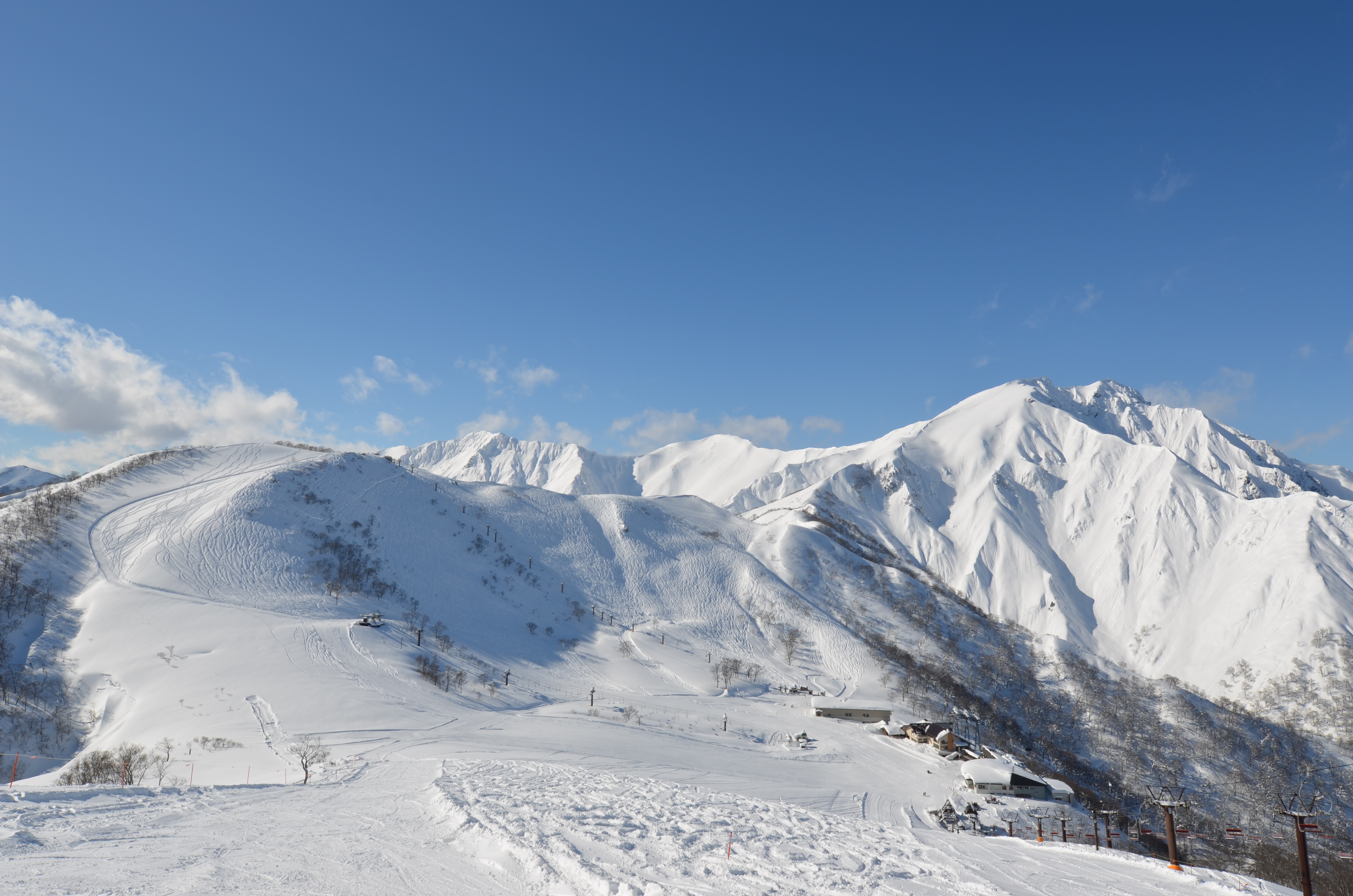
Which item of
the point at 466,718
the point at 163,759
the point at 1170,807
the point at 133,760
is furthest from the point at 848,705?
the point at 133,760

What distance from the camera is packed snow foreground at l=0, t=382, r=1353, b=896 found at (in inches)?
525

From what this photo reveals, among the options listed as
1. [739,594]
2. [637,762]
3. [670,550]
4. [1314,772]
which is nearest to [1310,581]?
[1314,772]

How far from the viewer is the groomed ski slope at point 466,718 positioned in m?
12.8

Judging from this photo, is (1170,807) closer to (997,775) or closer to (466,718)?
(997,775)

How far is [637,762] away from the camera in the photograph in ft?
107

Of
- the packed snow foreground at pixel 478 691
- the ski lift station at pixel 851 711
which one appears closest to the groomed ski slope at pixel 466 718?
the packed snow foreground at pixel 478 691

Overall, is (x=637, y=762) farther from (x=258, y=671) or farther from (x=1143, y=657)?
(x=1143, y=657)

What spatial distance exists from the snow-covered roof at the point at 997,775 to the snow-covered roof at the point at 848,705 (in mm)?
15312

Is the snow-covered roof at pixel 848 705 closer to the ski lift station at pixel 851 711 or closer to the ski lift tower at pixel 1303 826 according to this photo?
the ski lift station at pixel 851 711

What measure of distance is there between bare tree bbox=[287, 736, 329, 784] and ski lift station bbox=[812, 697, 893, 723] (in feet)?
139

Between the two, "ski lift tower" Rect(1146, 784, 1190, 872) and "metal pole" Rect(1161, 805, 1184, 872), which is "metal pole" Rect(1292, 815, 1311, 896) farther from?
"metal pole" Rect(1161, 805, 1184, 872)

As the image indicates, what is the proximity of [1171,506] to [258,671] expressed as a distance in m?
224

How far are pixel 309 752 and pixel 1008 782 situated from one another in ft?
136

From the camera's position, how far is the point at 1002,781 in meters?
41.8
